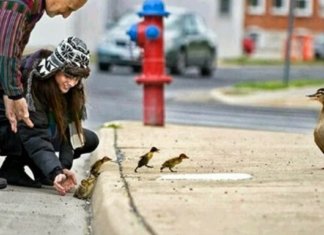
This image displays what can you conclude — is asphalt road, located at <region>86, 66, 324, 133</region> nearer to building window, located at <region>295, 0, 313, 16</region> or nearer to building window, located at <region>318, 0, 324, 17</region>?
building window, located at <region>295, 0, 313, 16</region>

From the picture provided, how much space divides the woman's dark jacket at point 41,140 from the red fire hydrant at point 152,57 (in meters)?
3.84

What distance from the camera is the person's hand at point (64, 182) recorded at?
725cm

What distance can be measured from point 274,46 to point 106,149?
47985mm

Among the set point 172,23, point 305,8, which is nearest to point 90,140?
point 172,23

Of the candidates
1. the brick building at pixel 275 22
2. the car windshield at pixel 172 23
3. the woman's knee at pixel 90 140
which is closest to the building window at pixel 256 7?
the brick building at pixel 275 22

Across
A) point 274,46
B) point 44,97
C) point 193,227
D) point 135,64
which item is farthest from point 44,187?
point 274,46

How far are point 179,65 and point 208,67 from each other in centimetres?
200

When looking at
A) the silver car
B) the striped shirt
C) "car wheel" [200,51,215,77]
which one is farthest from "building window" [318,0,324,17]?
A: the striped shirt

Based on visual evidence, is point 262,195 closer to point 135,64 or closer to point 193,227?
point 193,227

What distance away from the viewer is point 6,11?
7004 millimetres

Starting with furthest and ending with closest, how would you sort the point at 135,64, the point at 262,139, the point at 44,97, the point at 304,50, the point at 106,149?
1. the point at 304,50
2. the point at 135,64
3. the point at 262,139
4. the point at 106,149
5. the point at 44,97

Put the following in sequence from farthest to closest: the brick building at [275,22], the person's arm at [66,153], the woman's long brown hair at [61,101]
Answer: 1. the brick building at [275,22]
2. the person's arm at [66,153]
3. the woman's long brown hair at [61,101]

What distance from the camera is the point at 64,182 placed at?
7336 mm

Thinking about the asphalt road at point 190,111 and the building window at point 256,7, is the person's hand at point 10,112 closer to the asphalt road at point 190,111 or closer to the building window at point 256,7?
the asphalt road at point 190,111
